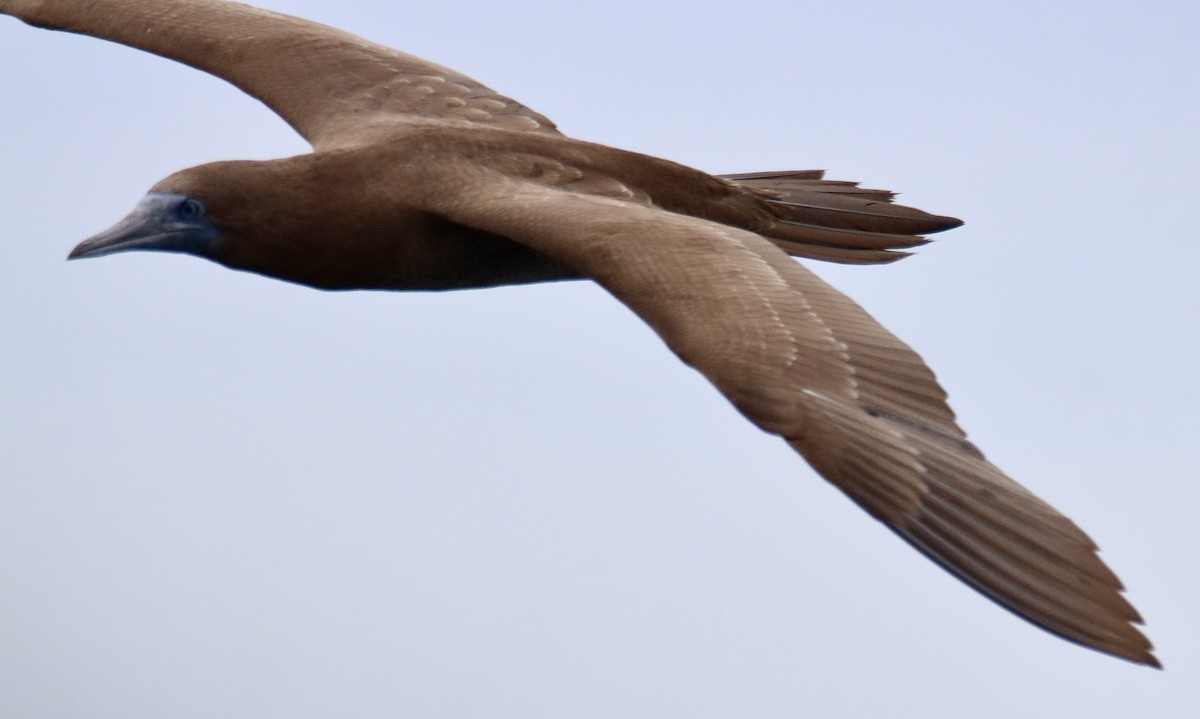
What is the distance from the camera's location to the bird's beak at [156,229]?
24.2 ft

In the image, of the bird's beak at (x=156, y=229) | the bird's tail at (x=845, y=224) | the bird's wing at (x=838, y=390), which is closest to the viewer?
the bird's wing at (x=838, y=390)

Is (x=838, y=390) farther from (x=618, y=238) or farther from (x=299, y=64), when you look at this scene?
(x=299, y=64)

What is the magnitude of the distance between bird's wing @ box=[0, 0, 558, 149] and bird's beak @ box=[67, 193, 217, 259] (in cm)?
83

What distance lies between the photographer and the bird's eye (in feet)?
24.4

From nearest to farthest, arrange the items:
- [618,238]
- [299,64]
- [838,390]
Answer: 1. [838,390]
2. [618,238]
3. [299,64]

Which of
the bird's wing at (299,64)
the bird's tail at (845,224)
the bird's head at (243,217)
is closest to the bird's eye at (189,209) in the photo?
the bird's head at (243,217)

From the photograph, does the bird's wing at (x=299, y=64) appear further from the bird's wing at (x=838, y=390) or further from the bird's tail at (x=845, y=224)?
the bird's wing at (x=838, y=390)

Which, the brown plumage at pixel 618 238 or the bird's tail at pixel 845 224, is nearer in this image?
the brown plumage at pixel 618 238

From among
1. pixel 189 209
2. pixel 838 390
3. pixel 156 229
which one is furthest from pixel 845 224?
pixel 156 229

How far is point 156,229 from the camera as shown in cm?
740

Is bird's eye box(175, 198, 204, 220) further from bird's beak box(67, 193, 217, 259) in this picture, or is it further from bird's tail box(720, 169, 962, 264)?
bird's tail box(720, 169, 962, 264)

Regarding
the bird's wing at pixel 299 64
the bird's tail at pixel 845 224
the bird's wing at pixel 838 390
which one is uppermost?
the bird's wing at pixel 299 64

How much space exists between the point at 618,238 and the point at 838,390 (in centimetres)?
91

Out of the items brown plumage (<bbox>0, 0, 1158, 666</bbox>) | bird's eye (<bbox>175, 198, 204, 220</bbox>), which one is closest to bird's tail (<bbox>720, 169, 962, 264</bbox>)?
brown plumage (<bbox>0, 0, 1158, 666</bbox>)
